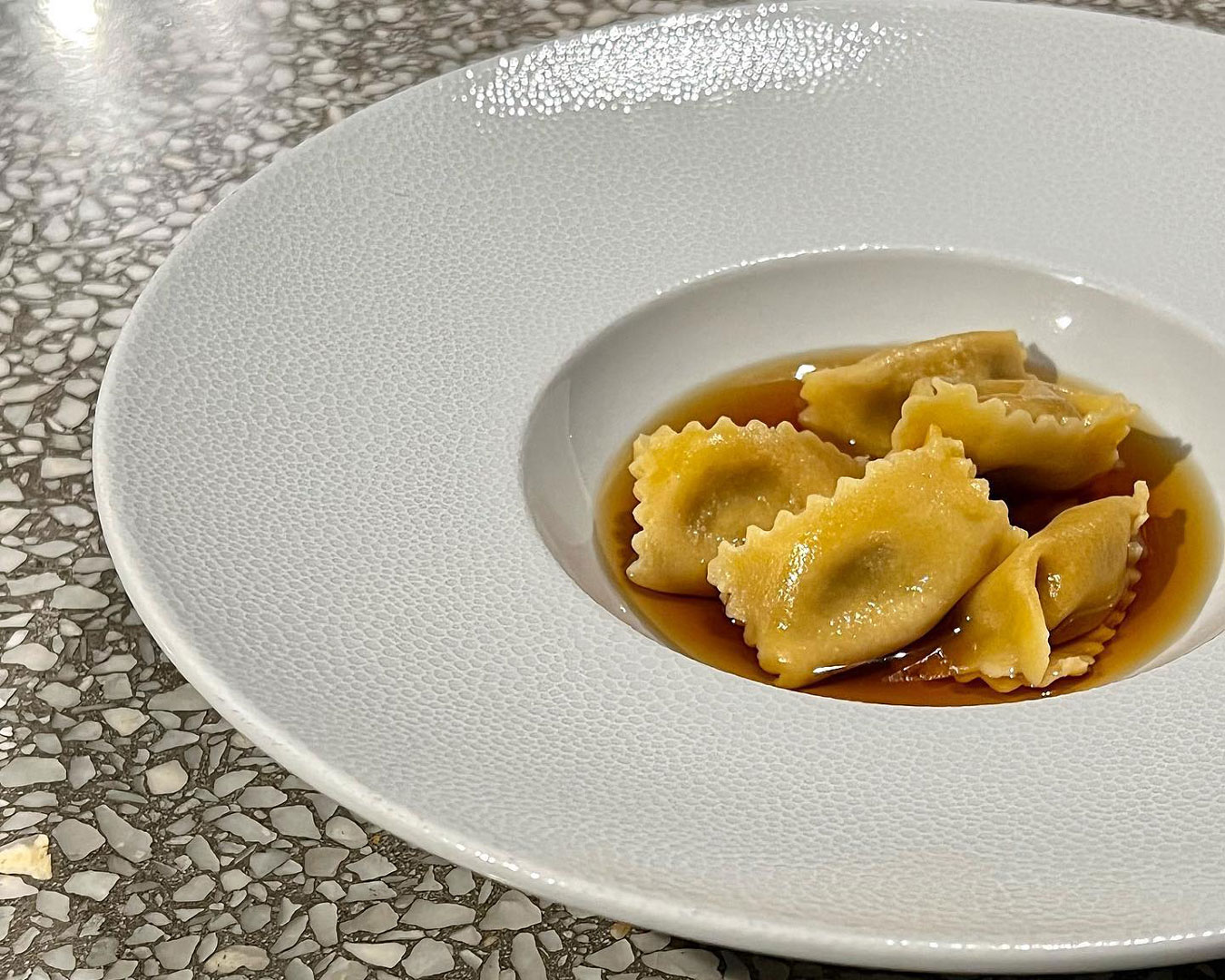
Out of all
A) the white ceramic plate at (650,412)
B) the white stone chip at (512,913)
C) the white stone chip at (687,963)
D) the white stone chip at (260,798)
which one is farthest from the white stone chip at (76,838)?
the white stone chip at (687,963)

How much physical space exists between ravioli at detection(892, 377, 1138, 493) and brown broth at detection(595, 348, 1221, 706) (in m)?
0.05

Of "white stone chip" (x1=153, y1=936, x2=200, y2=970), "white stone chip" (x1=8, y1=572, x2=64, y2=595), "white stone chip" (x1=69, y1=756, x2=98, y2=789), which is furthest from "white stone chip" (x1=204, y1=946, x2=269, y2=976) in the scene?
"white stone chip" (x1=8, y1=572, x2=64, y2=595)

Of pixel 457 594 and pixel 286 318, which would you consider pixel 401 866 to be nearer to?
pixel 457 594

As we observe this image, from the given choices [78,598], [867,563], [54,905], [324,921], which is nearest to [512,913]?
[324,921]

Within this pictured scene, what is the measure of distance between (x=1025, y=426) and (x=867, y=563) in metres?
0.25

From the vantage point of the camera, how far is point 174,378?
1.29 metres

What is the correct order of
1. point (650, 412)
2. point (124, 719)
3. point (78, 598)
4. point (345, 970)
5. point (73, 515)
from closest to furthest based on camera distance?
point (345, 970)
point (124, 719)
point (78, 598)
point (73, 515)
point (650, 412)

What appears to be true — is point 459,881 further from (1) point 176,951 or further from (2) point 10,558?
(2) point 10,558

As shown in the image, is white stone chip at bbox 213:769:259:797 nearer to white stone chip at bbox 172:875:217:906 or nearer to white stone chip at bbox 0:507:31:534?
white stone chip at bbox 172:875:217:906

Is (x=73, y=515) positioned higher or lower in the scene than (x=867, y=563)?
lower

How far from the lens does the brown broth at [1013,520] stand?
4.28ft

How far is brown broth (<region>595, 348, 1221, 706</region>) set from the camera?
1.30m

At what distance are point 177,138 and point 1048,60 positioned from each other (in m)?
1.22

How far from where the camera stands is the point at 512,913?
1081mm
